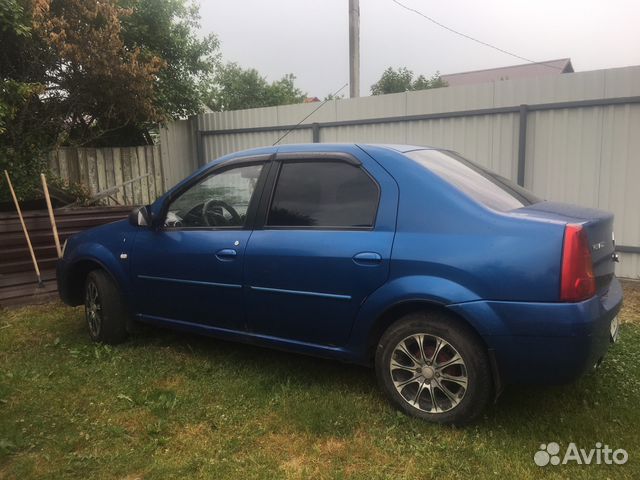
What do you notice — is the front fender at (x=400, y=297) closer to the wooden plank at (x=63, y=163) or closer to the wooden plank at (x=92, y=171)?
the wooden plank at (x=63, y=163)

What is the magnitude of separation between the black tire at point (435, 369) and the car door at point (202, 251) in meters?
1.12

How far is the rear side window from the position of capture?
317cm

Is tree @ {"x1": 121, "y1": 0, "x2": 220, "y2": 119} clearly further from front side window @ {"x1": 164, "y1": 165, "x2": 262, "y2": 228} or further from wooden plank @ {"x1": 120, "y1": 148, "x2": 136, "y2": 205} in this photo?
front side window @ {"x1": 164, "y1": 165, "x2": 262, "y2": 228}

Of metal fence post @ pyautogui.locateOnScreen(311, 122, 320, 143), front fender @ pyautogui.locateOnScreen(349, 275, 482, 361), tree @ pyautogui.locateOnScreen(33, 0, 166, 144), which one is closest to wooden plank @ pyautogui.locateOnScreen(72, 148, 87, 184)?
tree @ pyautogui.locateOnScreen(33, 0, 166, 144)

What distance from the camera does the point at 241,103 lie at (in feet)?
71.6

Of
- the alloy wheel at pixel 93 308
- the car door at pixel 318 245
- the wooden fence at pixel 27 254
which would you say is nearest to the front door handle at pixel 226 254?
the car door at pixel 318 245

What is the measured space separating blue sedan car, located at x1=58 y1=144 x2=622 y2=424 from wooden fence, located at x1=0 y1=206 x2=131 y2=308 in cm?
280

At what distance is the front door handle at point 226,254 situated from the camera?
11.6 feet

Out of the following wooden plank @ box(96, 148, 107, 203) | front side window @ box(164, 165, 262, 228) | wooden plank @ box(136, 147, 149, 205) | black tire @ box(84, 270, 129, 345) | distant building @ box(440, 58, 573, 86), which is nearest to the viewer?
front side window @ box(164, 165, 262, 228)

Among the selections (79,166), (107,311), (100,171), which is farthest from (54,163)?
(107,311)

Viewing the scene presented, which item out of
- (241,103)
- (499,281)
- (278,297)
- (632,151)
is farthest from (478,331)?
(241,103)

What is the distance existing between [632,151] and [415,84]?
20615 mm

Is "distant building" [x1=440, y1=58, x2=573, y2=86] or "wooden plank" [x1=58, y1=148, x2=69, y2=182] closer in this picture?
Result: "wooden plank" [x1=58, y1=148, x2=69, y2=182]

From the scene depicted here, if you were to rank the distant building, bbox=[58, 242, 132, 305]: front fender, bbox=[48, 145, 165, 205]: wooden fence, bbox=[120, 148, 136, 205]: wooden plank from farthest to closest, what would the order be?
the distant building, bbox=[120, 148, 136, 205]: wooden plank, bbox=[48, 145, 165, 205]: wooden fence, bbox=[58, 242, 132, 305]: front fender
